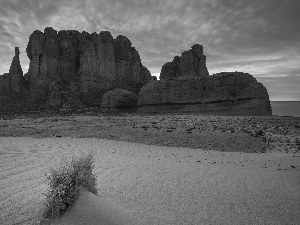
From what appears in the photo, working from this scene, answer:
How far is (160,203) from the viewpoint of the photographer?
3.58 metres

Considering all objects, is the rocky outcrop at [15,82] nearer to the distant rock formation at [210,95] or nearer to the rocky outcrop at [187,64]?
the distant rock formation at [210,95]

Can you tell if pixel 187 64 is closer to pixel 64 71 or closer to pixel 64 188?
pixel 64 71

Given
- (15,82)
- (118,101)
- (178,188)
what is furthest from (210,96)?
(15,82)

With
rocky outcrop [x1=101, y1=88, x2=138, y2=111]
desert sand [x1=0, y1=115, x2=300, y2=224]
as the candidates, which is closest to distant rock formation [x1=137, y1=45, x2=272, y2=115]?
rocky outcrop [x1=101, y1=88, x2=138, y2=111]

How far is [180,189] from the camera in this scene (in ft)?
14.1

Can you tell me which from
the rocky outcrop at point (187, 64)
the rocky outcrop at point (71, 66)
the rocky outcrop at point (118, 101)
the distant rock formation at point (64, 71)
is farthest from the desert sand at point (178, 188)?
the rocky outcrop at point (71, 66)

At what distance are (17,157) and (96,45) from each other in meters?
66.8

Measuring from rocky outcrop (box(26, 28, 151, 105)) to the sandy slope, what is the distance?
57.1m

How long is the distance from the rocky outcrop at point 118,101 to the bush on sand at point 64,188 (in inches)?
1728

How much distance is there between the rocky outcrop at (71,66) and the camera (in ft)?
205

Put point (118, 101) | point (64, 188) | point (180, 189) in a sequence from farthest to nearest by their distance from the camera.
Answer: point (118, 101) → point (180, 189) → point (64, 188)

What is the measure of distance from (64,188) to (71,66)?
70674 millimetres

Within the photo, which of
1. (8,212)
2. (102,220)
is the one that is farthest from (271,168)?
(8,212)

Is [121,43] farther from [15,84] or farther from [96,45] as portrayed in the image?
[15,84]
